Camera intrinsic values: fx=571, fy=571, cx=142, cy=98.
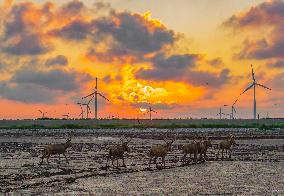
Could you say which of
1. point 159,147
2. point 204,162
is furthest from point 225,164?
point 159,147

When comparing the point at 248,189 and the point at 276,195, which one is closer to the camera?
the point at 276,195

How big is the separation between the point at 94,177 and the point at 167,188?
16.4ft

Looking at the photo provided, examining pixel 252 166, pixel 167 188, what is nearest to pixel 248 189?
pixel 167 188

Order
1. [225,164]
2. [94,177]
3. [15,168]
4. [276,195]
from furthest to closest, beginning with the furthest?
[225,164] < [15,168] < [94,177] < [276,195]

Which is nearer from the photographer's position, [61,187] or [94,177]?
[61,187]

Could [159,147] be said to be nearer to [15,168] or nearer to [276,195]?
[15,168]

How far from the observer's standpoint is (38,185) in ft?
80.6

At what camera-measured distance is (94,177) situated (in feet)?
90.3

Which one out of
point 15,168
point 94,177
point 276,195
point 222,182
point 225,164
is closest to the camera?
point 276,195

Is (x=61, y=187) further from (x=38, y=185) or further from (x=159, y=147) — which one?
(x=159, y=147)

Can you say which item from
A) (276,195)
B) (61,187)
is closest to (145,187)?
(61,187)

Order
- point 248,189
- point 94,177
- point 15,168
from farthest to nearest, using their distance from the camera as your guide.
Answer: point 15,168 → point 94,177 → point 248,189

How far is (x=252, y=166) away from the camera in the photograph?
32844 millimetres

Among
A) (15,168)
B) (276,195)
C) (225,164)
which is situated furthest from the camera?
(225,164)
